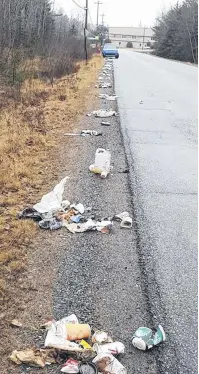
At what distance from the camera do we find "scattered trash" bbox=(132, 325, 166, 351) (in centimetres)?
272

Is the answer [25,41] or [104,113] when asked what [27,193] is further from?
[25,41]

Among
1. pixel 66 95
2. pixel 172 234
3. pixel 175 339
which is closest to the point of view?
pixel 175 339

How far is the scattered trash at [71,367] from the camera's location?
2.52 m

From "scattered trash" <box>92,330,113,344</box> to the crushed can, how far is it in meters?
0.04

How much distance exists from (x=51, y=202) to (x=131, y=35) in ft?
556

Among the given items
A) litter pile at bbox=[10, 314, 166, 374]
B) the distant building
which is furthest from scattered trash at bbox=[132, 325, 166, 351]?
the distant building

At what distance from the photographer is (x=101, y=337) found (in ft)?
9.16

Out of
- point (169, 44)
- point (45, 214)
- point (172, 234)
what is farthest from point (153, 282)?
point (169, 44)

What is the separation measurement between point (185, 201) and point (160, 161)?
172 centimetres

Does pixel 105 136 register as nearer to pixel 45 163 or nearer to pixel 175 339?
pixel 45 163

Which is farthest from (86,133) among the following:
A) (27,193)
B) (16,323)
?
(16,323)

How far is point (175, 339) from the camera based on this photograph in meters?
2.82

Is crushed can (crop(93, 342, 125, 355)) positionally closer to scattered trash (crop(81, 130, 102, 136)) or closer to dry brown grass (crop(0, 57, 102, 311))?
dry brown grass (crop(0, 57, 102, 311))

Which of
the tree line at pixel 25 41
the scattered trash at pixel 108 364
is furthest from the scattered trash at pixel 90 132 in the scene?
the tree line at pixel 25 41
